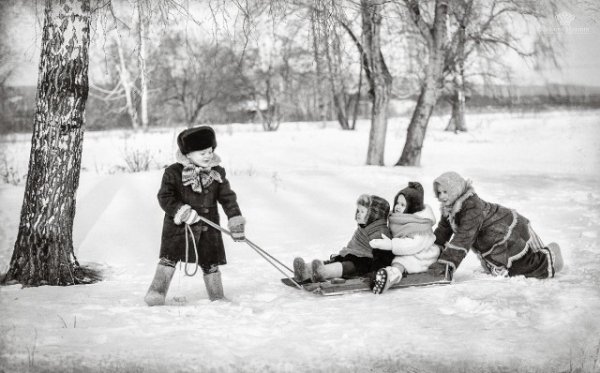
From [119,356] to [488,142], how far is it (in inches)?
880

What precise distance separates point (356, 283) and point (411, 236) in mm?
639

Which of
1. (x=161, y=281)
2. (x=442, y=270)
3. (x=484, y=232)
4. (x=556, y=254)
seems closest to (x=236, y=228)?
(x=161, y=281)

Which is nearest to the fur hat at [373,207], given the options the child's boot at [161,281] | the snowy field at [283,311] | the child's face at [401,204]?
Result: the child's face at [401,204]

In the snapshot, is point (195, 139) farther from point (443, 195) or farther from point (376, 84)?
point (376, 84)

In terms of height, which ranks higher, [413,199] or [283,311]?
[413,199]

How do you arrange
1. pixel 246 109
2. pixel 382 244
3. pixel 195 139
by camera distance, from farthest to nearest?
pixel 246 109, pixel 382 244, pixel 195 139

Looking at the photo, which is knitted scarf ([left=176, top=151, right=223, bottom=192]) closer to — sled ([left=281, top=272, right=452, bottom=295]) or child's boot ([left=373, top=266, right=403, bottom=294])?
sled ([left=281, top=272, right=452, bottom=295])

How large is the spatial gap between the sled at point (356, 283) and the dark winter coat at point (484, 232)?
182 millimetres

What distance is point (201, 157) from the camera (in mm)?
4605

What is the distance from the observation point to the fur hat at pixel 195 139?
Answer: 4.54 metres

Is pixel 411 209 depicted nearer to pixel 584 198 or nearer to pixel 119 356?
pixel 119 356

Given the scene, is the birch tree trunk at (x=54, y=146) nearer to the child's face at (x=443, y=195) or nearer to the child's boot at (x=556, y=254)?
the child's face at (x=443, y=195)

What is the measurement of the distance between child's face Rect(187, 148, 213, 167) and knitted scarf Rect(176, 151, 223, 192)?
31 mm

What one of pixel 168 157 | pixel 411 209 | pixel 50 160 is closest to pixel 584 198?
pixel 411 209
